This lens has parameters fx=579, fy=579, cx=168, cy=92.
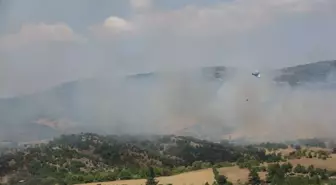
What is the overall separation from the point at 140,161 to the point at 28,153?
28.4m

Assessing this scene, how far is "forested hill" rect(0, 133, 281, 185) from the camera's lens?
389 feet

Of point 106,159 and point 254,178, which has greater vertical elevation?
point 106,159

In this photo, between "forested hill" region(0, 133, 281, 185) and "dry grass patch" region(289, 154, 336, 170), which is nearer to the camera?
"dry grass patch" region(289, 154, 336, 170)

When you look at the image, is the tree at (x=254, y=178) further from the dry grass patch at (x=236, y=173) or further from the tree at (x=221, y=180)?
the tree at (x=221, y=180)

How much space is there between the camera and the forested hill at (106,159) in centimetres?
11844

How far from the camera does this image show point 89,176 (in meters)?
114

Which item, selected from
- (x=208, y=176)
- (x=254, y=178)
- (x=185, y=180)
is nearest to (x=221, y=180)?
(x=254, y=178)

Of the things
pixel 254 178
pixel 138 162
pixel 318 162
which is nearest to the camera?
pixel 254 178

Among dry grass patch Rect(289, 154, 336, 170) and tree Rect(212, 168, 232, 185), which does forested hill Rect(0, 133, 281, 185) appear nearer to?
dry grass patch Rect(289, 154, 336, 170)

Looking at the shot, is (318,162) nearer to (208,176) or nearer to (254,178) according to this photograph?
(208,176)

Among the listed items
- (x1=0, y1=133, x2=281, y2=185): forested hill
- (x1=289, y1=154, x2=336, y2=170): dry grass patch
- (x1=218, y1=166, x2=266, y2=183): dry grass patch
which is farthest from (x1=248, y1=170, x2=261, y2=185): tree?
(x1=0, y1=133, x2=281, y2=185): forested hill

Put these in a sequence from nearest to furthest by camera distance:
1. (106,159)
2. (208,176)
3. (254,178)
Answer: (254,178), (208,176), (106,159)

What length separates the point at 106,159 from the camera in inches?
5960

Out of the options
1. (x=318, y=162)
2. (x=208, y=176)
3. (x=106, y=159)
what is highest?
(x=106, y=159)
